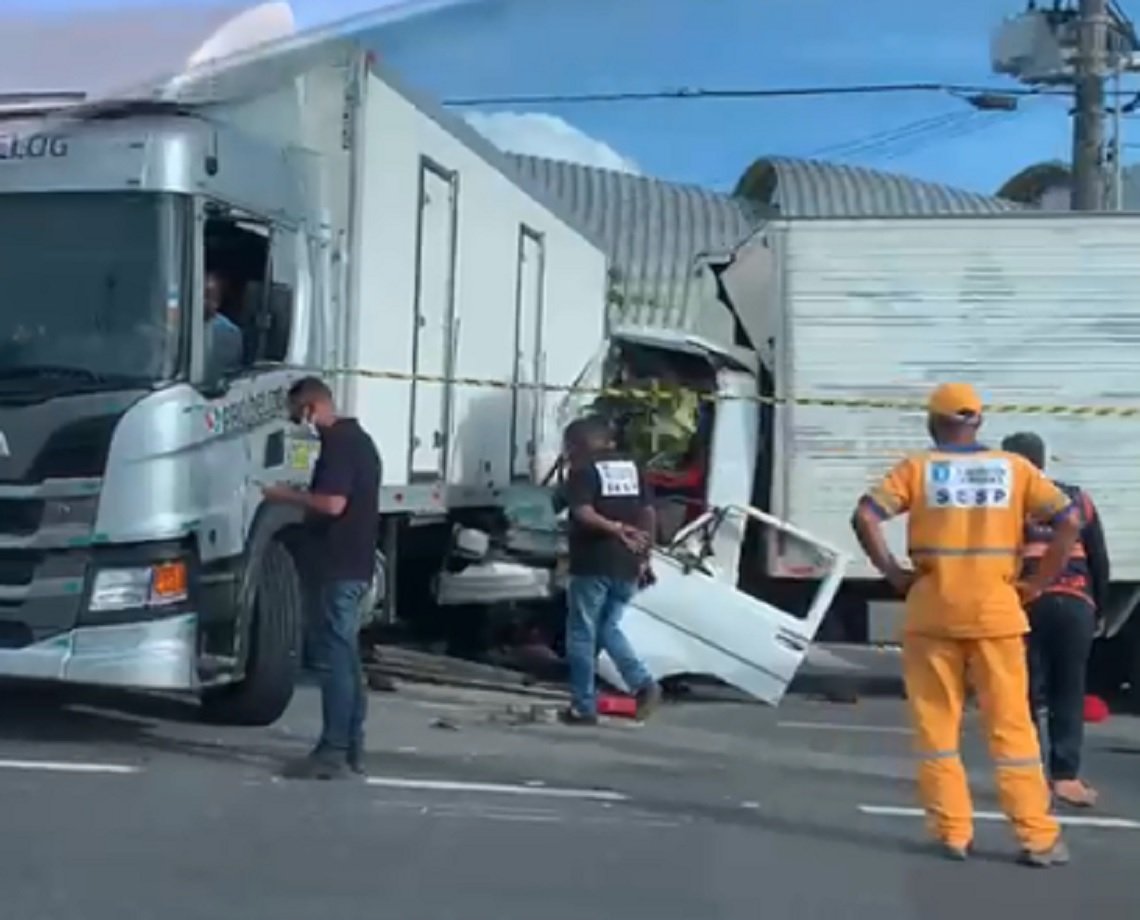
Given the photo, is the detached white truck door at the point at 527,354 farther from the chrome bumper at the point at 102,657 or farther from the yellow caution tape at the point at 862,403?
the chrome bumper at the point at 102,657

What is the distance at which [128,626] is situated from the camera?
880 cm

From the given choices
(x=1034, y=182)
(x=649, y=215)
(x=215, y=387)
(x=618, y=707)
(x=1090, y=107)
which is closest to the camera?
(x=215, y=387)

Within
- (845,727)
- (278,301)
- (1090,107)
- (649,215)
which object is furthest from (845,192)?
(278,301)

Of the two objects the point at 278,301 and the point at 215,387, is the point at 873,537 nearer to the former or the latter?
the point at 215,387

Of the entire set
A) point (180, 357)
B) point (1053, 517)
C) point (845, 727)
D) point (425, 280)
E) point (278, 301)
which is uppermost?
point (425, 280)

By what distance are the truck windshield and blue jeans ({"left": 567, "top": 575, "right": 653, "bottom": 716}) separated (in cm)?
299

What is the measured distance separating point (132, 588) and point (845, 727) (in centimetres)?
449

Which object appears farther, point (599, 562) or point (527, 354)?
point (527, 354)

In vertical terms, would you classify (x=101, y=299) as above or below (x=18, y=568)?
above

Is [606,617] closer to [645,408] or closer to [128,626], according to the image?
[645,408]

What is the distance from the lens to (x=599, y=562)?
10.9 metres

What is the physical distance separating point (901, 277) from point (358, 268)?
3688mm

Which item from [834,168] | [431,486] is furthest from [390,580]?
[834,168]

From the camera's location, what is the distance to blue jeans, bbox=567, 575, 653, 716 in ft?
35.5
